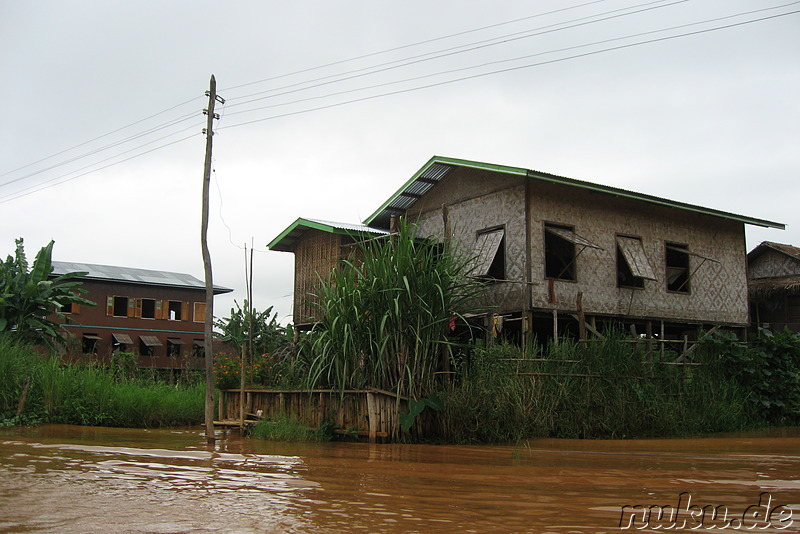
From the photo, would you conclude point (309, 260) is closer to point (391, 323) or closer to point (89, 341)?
point (391, 323)

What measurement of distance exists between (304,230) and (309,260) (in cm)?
76

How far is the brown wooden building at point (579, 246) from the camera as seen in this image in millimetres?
15055

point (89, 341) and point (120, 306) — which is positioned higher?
point (120, 306)

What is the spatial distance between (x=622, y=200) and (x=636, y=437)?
6.26 meters

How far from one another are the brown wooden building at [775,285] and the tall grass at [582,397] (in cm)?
735

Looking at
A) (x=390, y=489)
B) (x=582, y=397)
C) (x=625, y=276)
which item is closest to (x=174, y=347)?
(x=625, y=276)

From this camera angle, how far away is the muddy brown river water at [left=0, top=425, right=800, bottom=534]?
4641 millimetres

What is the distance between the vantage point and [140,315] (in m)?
Result: 35.0

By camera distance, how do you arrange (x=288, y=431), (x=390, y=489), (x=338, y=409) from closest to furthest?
(x=390, y=489)
(x=338, y=409)
(x=288, y=431)

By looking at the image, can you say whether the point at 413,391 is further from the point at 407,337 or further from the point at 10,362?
the point at 10,362

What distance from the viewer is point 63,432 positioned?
11945 mm

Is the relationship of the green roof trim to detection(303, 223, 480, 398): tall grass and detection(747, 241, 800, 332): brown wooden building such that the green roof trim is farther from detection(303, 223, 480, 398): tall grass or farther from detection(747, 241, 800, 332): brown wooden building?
detection(303, 223, 480, 398): tall grass

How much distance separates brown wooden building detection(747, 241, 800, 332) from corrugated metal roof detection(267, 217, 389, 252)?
37.2 ft

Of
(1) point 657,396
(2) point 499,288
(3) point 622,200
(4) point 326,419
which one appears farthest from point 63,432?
(3) point 622,200
